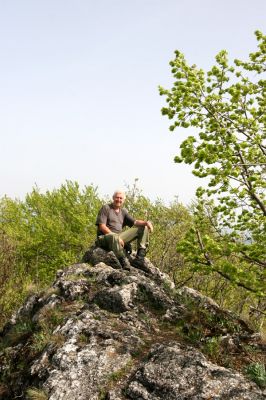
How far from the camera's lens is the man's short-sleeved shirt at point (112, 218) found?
37.4ft

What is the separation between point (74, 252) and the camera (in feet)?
89.2

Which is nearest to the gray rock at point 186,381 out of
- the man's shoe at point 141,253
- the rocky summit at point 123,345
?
the rocky summit at point 123,345

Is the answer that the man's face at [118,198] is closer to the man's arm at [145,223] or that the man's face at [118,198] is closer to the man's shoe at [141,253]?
the man's arm at [145,223]

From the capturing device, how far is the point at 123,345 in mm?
6777

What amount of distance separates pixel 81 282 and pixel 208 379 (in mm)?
4214

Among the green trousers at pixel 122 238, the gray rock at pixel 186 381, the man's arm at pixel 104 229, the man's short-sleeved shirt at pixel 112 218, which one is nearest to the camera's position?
the gray rock at pixel 186 381

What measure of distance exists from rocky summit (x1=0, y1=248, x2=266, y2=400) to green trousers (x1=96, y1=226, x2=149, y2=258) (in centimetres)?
141

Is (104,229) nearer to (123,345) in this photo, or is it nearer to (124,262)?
(124,262)

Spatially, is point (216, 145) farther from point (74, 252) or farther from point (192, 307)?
point (74, 252)

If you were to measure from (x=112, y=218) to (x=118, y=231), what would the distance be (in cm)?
46

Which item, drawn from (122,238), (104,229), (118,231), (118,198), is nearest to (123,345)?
(104,229)

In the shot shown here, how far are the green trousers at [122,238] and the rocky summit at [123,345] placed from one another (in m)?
1.41

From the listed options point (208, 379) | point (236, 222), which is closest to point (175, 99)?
point (236, 222)

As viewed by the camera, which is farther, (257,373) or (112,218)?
(112,218)
